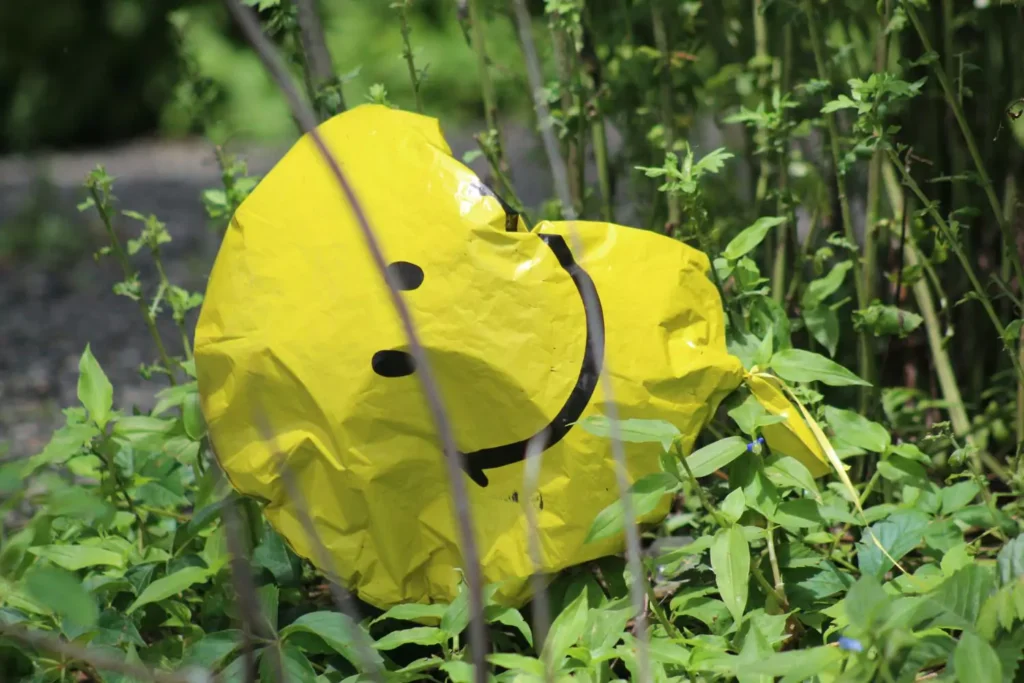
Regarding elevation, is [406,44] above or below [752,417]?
above

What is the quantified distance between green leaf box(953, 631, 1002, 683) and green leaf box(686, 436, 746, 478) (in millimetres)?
270

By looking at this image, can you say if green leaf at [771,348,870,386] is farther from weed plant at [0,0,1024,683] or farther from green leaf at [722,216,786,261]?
green leaf at [722,216,786,261]

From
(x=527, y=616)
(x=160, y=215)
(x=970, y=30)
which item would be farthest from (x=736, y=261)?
(x=160, y=215)

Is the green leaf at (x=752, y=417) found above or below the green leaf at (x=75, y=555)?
above

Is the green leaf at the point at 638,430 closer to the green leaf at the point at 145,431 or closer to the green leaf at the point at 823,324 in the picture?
the green leaf at the point at 823,324

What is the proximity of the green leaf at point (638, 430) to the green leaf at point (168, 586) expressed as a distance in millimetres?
483

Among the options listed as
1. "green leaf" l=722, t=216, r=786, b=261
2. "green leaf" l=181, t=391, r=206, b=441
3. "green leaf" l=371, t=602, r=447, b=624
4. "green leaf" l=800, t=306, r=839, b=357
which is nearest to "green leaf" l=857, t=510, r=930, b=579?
"green leaf" l=800, t=306, r=839, b=357

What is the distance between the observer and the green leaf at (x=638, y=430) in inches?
36.1

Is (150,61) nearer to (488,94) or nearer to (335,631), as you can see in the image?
(488,94)

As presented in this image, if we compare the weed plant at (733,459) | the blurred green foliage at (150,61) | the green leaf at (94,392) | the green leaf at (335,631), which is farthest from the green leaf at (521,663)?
the blurred green foliage at (150,61)

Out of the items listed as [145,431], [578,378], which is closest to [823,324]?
[578,378]

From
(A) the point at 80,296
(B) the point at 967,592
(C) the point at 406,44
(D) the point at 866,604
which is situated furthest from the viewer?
(A) the point at 80,296

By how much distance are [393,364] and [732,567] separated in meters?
0.40

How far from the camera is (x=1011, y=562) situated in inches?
35.8
